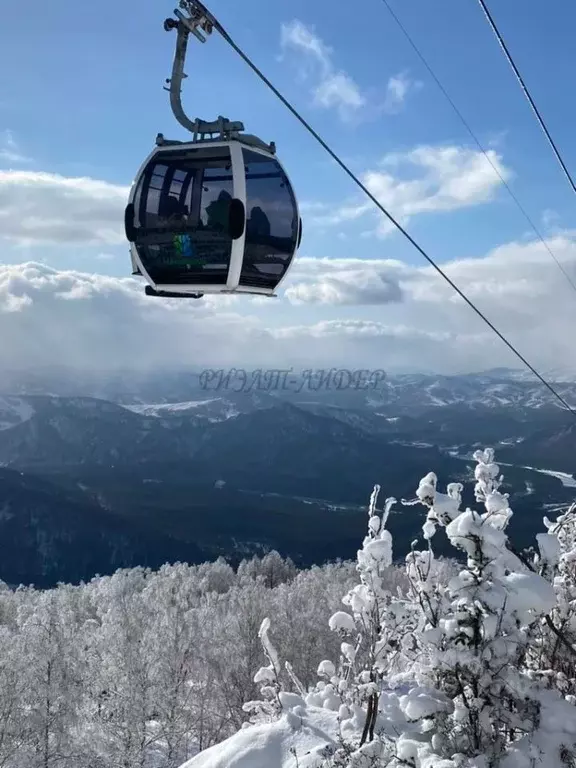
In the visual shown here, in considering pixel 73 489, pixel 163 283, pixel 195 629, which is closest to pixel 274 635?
pixel 195 629

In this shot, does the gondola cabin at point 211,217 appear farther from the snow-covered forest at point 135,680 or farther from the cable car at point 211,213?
the snow-covered forest at point 135,680

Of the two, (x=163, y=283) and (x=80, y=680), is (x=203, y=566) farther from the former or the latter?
(x=163, y=283)

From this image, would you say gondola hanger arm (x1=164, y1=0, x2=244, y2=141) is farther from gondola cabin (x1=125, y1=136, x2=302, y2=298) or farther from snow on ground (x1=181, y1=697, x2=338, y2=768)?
snow on ground (x1=181, y1=697, x2=338, y2=768)

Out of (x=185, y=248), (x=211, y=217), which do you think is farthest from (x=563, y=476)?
(x=211, y=217)

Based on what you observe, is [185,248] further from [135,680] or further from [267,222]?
[135,680]

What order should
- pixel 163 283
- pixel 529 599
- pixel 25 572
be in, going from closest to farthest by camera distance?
pixel 529 599
pixel 163 283
pixel 25 572
